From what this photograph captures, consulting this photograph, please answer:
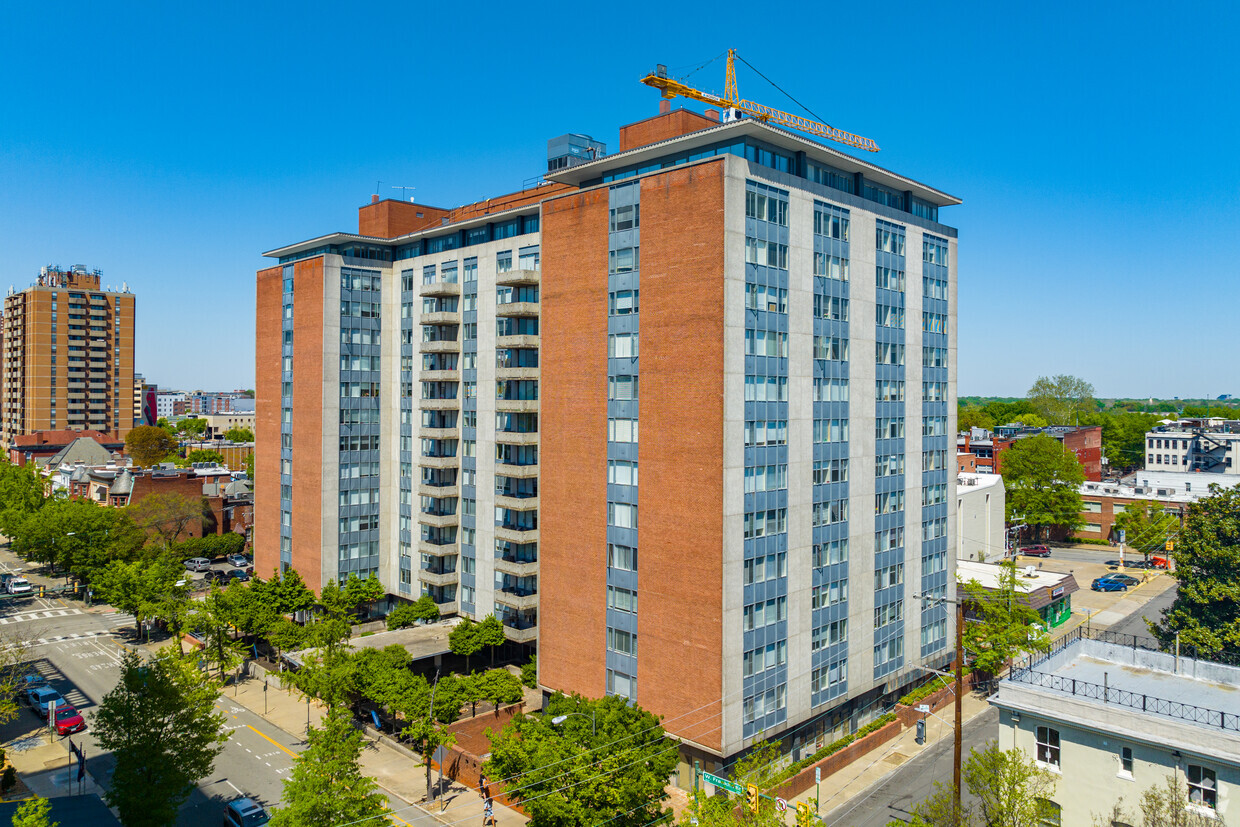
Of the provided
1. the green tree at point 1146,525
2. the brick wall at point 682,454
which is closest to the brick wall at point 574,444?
the brick wall at point 682,454

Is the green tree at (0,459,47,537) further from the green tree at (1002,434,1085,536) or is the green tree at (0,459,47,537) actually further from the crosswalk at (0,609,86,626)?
the green tree at (1002,434,1085,536)

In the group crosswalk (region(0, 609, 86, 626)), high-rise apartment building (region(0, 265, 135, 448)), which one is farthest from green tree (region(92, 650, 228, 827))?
high-rise apartment building (region(0, 265, 135, 448))

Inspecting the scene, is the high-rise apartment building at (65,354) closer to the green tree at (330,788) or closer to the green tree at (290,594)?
the green tree at (290,594)

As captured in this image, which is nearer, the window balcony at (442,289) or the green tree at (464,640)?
the green tree at (464,640)

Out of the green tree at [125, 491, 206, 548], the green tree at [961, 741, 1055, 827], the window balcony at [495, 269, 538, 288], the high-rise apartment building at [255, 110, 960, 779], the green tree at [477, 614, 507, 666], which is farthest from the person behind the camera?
the green tree at [125, 491, 206, 548]

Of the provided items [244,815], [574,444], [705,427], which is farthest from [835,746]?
[244,815]

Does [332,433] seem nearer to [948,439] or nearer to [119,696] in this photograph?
[119,696]
